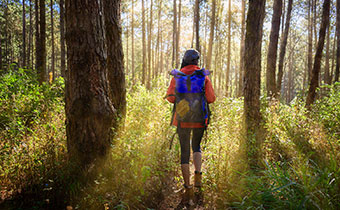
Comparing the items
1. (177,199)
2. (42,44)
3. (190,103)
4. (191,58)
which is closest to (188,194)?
(177,199)

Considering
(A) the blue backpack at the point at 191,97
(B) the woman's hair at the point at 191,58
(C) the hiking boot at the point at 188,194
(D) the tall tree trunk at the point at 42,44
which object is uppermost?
(D) the tall tree trunk at the point at 42,44

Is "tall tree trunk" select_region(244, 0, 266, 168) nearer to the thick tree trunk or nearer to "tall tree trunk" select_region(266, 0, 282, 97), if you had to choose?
the thick tree trunk

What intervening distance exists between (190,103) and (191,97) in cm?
10

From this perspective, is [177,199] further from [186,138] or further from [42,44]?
[42,44]

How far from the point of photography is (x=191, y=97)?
10.7ft

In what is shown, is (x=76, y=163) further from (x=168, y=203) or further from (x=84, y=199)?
(x=168, y=203)

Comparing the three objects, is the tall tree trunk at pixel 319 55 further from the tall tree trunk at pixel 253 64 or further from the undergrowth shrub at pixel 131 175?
the undergrowth shrub at pixel 131 175

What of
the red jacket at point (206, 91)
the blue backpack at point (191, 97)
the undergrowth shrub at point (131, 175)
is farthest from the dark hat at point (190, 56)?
the undergrowth shrub at point (131, 175)

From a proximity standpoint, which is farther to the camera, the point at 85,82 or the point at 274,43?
the point at 274,43

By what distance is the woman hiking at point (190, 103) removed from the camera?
10.6ft

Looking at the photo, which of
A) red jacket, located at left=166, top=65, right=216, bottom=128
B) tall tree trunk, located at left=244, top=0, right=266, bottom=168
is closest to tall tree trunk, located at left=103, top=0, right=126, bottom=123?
red jacket, located at left=166, top=65, right=216, bottom=128

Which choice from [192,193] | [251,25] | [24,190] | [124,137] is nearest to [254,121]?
[251,25]

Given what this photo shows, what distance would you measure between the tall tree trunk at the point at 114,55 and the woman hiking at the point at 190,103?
149cm

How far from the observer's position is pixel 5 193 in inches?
103
